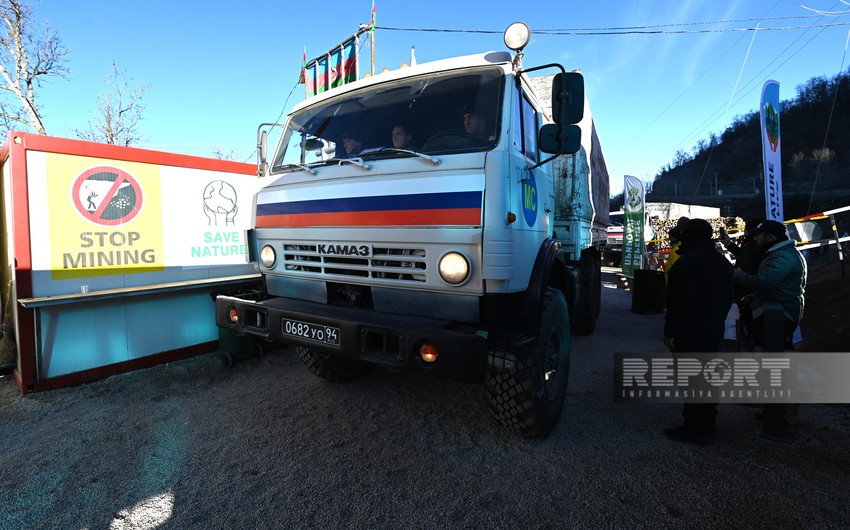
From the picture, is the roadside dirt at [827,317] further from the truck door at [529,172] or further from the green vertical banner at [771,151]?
the truck door at [529,172]

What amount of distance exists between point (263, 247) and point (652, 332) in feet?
19.8

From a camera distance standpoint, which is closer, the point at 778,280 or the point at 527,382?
the point at 527,382

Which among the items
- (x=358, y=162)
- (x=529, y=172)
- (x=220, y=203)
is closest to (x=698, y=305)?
(x=529, y=172)

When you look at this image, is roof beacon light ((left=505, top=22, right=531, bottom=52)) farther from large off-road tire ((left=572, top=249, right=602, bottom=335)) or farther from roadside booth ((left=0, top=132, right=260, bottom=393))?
large off-road tire ((left=572, top=249, right=602, bottom=335))

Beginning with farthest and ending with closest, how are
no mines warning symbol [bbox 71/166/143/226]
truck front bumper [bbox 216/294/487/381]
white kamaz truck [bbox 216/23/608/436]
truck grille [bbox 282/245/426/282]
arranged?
no mines warning symbol [bbox 71/166/143/226]
truck grille [bbox 282/245/426/282]
white kamaz truck [bbox 216/23/608/436]
truck front bumper [bbox 216/294/487/381]

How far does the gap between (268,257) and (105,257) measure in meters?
2.29

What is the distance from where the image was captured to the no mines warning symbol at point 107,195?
4.16 metres

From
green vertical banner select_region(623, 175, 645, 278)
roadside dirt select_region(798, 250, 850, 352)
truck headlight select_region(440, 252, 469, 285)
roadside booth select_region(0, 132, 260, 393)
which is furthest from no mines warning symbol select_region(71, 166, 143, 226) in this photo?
green vertical banner select_region(623, 175, 645, 278)

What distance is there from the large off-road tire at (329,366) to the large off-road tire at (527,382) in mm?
1622

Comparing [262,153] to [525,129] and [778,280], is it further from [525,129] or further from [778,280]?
[778,280]

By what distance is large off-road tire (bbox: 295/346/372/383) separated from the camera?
3949 millimetres

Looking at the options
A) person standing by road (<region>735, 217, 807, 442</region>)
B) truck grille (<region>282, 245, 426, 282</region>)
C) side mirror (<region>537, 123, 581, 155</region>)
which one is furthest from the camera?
person standing by road (<region>735, 217, 807, 442</region>)

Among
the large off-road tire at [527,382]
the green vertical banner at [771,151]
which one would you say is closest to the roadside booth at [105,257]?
the large off-road tire at [527,382]

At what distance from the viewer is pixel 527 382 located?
2695 mm
